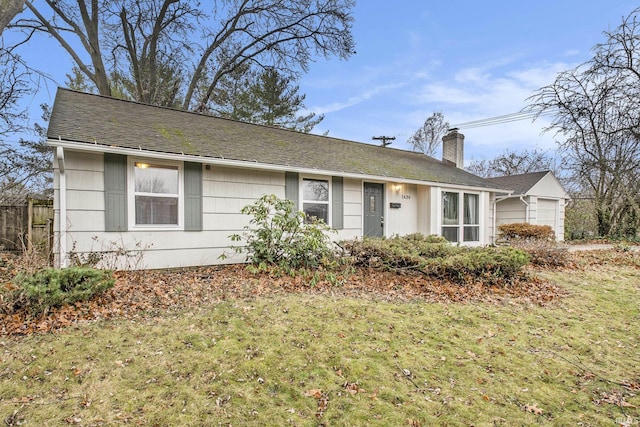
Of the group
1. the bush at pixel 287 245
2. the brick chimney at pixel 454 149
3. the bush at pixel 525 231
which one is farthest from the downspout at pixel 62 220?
the bush at pixel 525 231

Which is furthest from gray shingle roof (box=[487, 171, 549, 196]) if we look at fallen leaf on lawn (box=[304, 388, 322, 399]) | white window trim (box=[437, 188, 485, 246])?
fallen leaf on lawn (box=[304, 388, 322, 399])

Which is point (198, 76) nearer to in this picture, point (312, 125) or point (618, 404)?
point (312, 125)

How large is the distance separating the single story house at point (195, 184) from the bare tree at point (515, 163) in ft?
57.9

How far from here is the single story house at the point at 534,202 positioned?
15031 millimetres

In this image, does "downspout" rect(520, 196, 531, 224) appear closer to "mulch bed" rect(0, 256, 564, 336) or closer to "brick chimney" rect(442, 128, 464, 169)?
"brick chimney" rect(442, 128, 464, 169)

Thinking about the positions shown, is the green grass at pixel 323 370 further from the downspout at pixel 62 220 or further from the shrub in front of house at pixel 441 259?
the downspout at pixel 62 220

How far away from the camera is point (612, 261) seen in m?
9.02

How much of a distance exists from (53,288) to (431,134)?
25477 mm

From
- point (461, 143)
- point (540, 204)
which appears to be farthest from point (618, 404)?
point (540, 204)

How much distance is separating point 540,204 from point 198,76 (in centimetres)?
1734

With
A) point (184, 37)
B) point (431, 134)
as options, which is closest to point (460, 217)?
point (184, 37)

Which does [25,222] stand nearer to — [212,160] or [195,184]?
[195,184]

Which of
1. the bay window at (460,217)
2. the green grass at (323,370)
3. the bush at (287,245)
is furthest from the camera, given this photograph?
the bay window at (460,217)

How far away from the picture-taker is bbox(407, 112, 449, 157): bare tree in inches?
986
